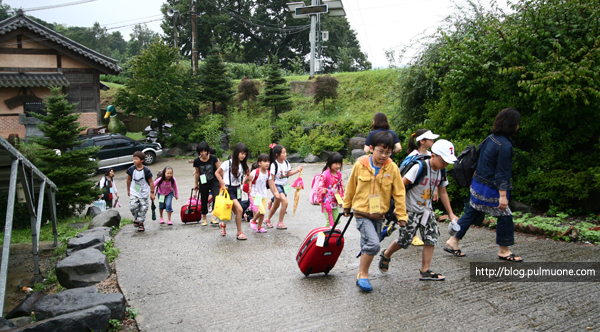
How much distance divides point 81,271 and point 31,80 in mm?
18611

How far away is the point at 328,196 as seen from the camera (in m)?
6.84

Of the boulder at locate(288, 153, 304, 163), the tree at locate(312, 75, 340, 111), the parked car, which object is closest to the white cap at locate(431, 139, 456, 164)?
the boulder at locate(288, 153, 304, 163)

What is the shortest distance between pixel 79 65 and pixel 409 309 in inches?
890

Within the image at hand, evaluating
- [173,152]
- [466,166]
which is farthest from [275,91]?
[466,166]

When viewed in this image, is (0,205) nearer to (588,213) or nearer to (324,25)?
A: (588,213)

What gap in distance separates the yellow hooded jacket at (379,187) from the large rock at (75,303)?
2462 millimetres

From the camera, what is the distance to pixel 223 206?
685cm

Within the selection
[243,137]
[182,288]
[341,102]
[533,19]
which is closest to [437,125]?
[533,19]

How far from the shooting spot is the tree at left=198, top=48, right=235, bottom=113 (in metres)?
24.0

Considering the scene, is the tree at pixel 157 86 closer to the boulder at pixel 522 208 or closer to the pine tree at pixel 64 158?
the pine tree at pixel 64 158

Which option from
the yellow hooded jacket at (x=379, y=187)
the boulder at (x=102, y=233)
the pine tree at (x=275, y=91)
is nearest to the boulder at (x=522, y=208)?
the yellow hooded jacket at (x=379, y=187)

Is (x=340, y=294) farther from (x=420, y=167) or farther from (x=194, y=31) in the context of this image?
(x=194, y=31)

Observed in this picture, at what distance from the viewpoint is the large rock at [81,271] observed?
4910 millimetres

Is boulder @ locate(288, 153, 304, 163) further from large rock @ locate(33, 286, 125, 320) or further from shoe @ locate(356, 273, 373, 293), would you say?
large rock @ locate(33, 286, 125, 320)
